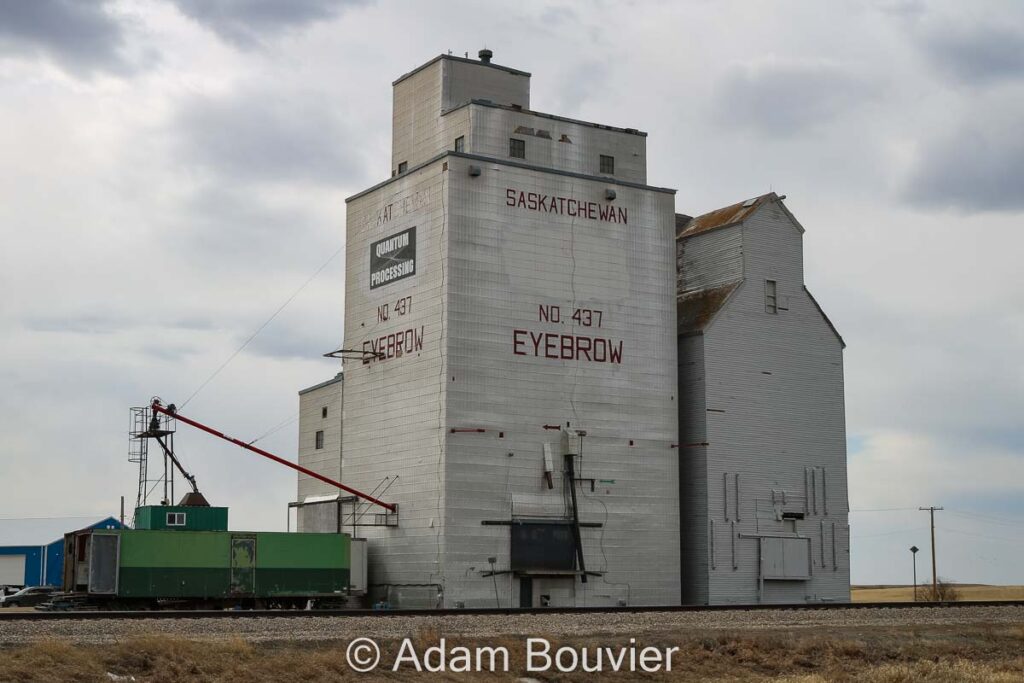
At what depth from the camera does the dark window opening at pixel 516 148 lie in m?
51.5

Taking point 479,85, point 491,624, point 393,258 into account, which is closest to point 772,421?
point 393,258

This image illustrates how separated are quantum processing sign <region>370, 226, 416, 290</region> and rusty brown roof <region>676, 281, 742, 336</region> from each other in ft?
37.6

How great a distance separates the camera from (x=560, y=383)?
160ft

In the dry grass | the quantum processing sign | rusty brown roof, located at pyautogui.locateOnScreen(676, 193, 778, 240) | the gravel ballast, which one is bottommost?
the dry grass

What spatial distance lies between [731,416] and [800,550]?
244 inches

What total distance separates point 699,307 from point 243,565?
2122cm

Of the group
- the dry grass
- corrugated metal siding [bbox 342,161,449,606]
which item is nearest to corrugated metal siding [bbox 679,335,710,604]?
corrugated metal siding [bbox 342,161,449,606]

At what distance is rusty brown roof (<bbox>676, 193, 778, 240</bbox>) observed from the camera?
5434 cm

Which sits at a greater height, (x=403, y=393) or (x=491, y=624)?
(x=403, y=393)

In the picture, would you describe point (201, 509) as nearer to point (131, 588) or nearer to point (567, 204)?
point (131, 588)

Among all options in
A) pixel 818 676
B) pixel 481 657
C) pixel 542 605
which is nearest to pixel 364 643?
pixel 481 657

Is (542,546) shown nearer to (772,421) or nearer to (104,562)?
(772,421)

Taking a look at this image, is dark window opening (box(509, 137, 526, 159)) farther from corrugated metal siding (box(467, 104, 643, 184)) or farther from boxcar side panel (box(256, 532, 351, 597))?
boxcar side panel (box(256, 532, 351, 597))

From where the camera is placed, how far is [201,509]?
47.5 m
